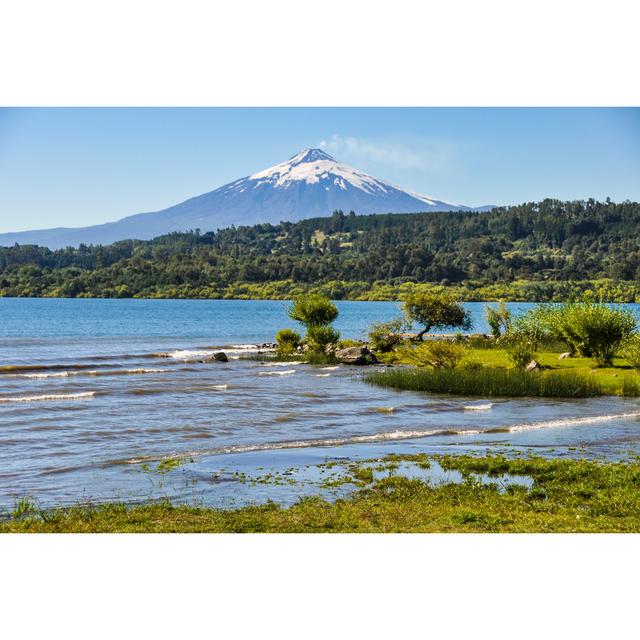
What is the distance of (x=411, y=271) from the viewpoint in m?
199

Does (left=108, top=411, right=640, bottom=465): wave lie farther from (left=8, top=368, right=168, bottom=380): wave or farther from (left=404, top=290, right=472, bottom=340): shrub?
(left=404, top=290, right=472, bottom=340): shrub

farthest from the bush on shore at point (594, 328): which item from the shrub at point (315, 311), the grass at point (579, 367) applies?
the shrub at point (315, 311)

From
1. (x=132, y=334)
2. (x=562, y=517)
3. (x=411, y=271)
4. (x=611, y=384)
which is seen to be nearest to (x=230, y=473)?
(x=562, y=517)

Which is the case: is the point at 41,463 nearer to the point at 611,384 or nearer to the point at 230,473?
the point at 230,473

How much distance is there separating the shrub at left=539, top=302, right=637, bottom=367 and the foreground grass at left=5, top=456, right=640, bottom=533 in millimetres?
22790

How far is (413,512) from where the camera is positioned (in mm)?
12695

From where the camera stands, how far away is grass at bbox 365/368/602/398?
30.4 metres

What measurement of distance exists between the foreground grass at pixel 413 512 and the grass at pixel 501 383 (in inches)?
603

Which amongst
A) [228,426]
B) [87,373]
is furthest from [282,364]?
[228,426]

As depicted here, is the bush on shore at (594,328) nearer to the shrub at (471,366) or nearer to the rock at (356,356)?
the shrub at (471,366)

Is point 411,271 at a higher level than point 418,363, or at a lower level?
higher

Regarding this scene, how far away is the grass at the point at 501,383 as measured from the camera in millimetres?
30438

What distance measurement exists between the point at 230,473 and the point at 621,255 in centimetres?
17283

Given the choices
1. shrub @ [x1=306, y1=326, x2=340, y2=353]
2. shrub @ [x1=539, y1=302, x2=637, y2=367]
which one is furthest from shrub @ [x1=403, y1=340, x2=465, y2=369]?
shrub @ [x1=306, y1=326, x2=340, y2=353]
